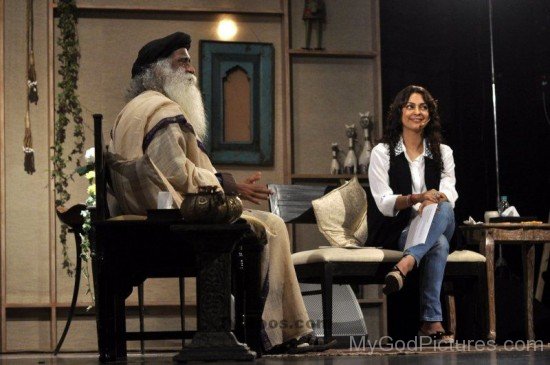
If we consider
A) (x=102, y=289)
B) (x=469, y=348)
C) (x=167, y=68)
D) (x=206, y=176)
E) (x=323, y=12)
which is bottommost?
(x=469, y=348)

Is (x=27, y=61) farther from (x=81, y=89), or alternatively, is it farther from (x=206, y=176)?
(x=206, y=176)

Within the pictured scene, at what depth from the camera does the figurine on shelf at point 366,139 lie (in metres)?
7.48

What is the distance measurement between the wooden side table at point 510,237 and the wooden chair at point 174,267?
1.93 metres

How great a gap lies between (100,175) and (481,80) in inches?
160

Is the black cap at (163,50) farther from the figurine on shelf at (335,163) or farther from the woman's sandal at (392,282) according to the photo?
the figurine on shelf at (335,163)

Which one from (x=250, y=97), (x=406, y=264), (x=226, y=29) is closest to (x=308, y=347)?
(x=406, y=264)

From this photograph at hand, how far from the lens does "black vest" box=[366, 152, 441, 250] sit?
6.11 meters

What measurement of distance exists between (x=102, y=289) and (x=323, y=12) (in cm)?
359

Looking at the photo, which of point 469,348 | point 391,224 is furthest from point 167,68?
point 469,348

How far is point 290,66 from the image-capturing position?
7625mm

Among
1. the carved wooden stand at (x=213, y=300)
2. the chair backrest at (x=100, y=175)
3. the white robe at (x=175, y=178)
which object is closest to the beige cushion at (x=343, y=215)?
the white robe at (x=175, y=178)

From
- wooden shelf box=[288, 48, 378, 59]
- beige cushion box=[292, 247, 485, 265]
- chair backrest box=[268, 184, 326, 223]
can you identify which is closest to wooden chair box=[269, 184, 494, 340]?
beige cushion box=[292, 247, 485, 265]

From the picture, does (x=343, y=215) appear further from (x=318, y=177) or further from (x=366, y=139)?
(x=366, y=139)

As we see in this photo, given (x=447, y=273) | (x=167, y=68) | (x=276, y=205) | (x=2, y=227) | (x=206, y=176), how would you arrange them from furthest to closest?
(x=2, y=227)
(x=276, y=205)
(x=447, y=273)
(x=167, y=68)
(x=206, y=176)
